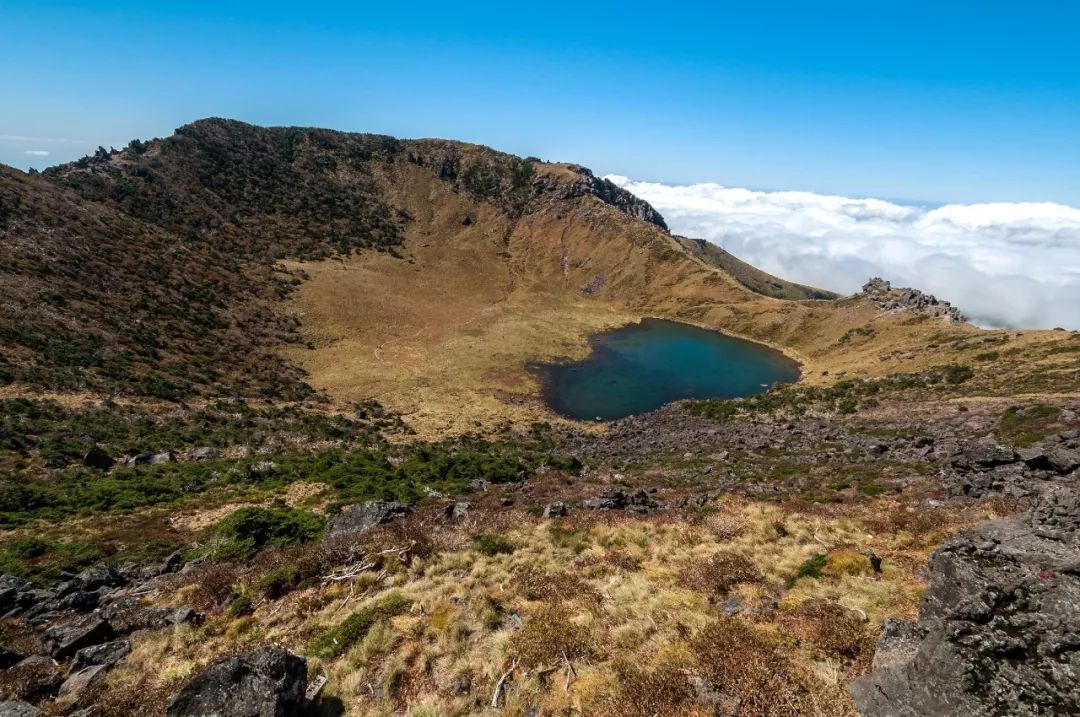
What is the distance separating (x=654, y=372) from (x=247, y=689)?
77.1 meters

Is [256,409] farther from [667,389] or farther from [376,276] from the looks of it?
[376,276]

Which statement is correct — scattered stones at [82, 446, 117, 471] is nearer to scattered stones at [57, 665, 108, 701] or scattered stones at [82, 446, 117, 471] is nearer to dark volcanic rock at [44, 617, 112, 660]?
dark volcanic rock at [44, 617, 112, 660]

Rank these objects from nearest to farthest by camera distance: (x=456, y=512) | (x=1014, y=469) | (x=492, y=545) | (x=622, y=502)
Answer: (x=492, y=545), (x=1014, y=469), (x=456, y=512), (x=622, y=502)

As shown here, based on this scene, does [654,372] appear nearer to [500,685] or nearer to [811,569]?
[811,569]

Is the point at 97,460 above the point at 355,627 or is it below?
below

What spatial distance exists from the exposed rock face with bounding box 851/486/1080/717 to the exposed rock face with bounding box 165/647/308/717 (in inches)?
366

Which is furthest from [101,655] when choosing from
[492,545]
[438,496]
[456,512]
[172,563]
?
[438,496]

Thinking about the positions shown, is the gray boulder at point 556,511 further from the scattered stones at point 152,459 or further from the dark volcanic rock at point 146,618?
the scattered stones at point 152,459

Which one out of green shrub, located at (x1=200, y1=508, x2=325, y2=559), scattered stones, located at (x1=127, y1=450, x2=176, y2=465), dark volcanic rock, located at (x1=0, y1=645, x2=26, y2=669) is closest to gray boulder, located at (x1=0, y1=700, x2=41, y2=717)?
dark volcanic rock, located at (x1=0, y1=645, x2=26, y2=669)

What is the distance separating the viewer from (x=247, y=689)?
8172 millimetres

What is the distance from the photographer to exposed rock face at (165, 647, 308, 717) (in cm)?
791

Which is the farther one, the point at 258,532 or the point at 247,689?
the point at 258,532

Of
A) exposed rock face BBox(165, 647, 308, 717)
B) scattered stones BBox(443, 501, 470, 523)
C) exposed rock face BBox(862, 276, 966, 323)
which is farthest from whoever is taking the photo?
exposed rock face BBox(862, 276, 966, 323)

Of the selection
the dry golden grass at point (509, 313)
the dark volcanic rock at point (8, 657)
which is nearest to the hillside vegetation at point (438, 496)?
the dark volcanic rock at point (8, 657)
